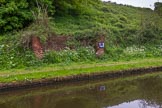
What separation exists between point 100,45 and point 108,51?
1.26m

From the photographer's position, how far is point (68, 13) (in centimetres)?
3966

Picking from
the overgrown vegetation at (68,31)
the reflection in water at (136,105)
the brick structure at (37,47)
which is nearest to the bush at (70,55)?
the overgrown vegetation at (68,31)

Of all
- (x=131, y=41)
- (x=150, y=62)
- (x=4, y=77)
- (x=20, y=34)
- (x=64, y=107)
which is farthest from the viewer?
(x=131, y=41)

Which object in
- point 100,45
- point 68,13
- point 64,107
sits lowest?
point 64,107

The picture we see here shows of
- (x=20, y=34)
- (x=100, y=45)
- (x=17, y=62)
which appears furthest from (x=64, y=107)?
(x=100, y=45)

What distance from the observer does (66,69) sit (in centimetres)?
2589

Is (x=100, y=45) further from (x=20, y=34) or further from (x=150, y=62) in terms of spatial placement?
(x=20, y=34)

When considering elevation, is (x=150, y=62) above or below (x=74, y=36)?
below

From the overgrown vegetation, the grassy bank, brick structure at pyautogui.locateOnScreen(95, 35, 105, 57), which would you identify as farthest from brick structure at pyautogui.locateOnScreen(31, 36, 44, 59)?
brick structure at pyautogui.locateOnScreen(95, 35, 105, 57)

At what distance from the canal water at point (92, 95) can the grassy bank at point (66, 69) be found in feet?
2.85

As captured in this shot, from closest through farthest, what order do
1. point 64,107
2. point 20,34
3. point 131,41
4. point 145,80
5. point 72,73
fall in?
point 64,107
point 72,73
point 145,80
point 20,34
point 131,41

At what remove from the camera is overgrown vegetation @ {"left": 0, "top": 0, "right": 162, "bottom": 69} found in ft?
92.2

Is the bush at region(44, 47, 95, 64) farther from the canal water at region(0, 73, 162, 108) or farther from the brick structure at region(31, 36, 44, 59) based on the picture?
the canal water at region(0, 73, 162, 108)

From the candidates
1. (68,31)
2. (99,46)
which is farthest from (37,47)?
(99,46)
